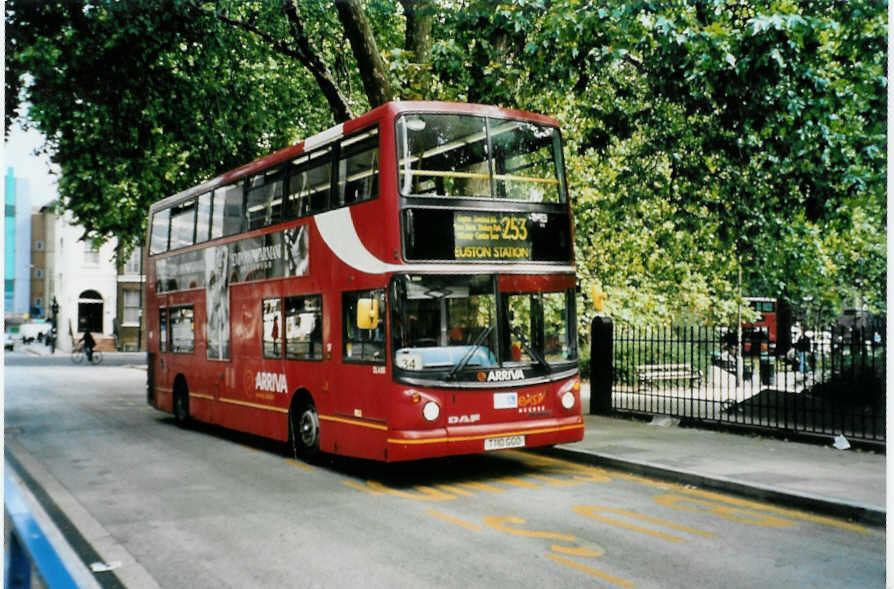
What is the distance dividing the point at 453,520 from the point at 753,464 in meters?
4.17

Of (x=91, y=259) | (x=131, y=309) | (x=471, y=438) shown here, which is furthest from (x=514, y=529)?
(x=131, y=309)

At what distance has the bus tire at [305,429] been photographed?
10875 mm

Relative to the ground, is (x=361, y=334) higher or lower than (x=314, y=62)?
lower

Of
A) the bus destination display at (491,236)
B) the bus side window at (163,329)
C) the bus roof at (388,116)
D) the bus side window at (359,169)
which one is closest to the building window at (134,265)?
the bus side window at (163,329)

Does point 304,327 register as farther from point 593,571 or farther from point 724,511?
point 593,571

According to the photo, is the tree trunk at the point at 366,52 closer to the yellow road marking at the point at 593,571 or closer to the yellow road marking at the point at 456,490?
the yellow road marking at the point at 456,490

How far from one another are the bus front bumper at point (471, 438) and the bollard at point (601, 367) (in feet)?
18.3

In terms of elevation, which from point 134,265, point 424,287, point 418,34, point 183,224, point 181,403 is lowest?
point 181,403

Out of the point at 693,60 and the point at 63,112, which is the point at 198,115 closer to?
the point at 63,112

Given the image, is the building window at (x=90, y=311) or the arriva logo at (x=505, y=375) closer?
the arriva logo at (x=505, y=375)

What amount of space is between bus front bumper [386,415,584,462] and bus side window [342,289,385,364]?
35.5 inches

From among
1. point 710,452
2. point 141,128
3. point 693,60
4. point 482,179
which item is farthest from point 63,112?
point 710,452

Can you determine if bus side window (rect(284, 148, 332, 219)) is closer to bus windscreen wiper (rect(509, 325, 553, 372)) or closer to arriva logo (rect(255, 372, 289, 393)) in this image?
arriva logo (rect(255, 372, 289, 393))

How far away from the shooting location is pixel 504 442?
9.38m
